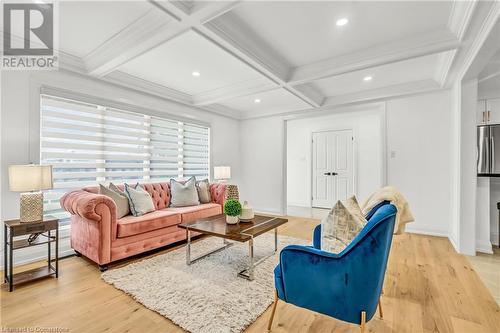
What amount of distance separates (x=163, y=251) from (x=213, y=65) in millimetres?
2576

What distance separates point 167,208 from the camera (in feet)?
12.0

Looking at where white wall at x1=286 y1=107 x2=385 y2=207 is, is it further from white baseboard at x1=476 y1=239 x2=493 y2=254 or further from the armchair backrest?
the armchair backrest

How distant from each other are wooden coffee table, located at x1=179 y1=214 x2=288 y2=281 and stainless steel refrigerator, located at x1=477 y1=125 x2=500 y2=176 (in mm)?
2856

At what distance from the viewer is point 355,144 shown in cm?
605

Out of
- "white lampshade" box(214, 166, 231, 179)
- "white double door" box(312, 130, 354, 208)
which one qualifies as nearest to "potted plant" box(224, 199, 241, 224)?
"white lampshade" box(214, 166, 231, 179)

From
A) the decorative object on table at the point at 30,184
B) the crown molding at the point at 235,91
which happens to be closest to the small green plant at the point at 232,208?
the decorative object on table at the point at 30,184

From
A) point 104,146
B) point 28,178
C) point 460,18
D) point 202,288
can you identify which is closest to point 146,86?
point 104,146

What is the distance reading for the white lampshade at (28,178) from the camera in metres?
2.18

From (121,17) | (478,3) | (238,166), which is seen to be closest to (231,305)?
(121,17)

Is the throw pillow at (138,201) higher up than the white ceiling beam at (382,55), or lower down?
lower down

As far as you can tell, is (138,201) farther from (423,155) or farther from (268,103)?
(423,155)

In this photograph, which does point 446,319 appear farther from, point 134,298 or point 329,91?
point 329,91

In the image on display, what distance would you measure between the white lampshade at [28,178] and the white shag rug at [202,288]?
1109 mm

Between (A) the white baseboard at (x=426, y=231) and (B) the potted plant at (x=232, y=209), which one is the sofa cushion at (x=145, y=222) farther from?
(A) the white baseboard at (x=426, y=231)
